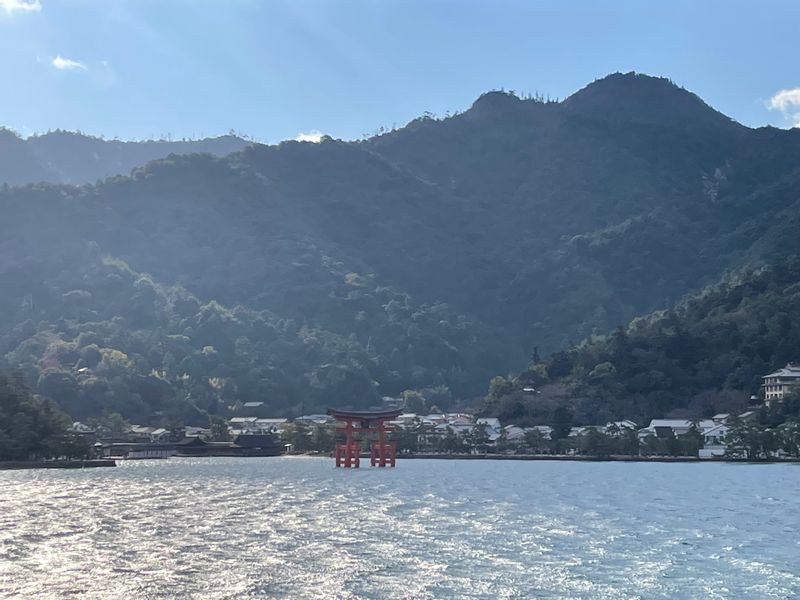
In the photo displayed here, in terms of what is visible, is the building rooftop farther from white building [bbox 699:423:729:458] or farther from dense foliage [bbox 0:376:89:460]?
dense foliage [bbox 0:376:89:460]

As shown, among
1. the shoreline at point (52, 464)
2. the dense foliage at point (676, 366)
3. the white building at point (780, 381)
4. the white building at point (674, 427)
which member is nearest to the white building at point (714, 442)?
the white building at point (674, 427)

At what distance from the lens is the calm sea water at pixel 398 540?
98.0 ft

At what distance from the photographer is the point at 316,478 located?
251ft

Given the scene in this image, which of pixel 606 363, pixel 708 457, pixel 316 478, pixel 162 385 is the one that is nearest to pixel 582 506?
pixel 316 478

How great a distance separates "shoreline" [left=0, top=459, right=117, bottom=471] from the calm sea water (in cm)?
2130

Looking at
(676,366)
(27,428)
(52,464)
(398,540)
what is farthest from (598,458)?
(398,540)

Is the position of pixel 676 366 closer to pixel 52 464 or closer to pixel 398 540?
pixel 52 464

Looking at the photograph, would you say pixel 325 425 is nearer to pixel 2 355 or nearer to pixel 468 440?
pixel 468 440

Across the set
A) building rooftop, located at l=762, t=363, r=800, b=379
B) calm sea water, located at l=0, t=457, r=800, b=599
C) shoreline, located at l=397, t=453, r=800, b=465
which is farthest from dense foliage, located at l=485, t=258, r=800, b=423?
calm sea water, located at l=0, t=457, r=800, b=599

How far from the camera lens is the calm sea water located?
29859 millimetres

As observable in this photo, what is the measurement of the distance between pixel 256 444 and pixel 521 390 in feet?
121

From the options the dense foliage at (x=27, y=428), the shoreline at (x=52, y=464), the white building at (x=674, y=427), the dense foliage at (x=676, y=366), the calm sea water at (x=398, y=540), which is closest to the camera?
the calm sea water at (x=398, y=540)

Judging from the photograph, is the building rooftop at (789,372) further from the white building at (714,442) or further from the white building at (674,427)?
the white building at (714,442)

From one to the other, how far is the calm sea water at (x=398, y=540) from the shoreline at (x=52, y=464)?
69.9ft
